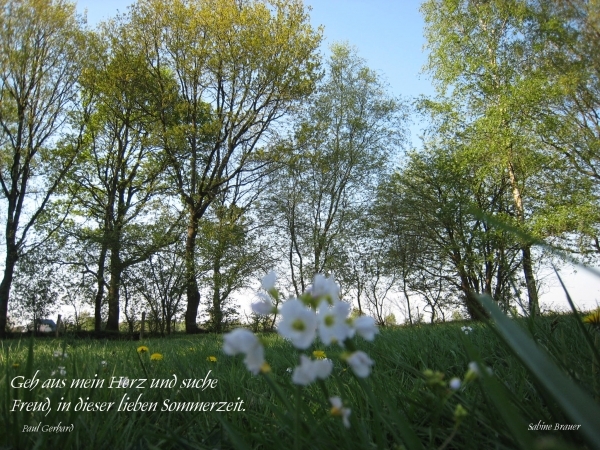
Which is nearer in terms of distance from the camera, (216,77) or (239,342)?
(239,342)

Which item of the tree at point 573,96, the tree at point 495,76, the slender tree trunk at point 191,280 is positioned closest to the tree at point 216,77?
the slender tree trunk at point 191,280

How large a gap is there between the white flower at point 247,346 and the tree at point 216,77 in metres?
15.0

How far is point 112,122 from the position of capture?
17.8 metres

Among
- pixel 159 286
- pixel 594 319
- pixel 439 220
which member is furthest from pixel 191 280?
pixel 594 319

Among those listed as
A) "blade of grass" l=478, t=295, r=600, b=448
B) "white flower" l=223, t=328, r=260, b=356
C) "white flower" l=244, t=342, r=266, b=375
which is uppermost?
"white flower" l=223, t=328, r=260, b=356

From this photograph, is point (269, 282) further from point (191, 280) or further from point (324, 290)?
point (191, 280)

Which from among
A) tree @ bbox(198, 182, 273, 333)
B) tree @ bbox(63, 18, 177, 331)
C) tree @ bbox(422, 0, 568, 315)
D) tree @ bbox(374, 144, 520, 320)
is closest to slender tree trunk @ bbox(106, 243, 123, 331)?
tree @ bbox(63, 18, 177, 331)

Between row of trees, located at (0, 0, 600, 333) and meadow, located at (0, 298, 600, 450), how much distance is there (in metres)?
12.8

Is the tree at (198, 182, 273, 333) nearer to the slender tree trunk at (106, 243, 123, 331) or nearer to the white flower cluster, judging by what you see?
the slender tree trunk at (106, 243, 123, 331)

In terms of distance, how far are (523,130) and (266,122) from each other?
9.22 m

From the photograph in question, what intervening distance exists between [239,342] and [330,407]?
0.64 m

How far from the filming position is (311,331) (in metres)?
0.43

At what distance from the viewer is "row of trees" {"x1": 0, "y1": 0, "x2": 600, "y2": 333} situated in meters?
14.3

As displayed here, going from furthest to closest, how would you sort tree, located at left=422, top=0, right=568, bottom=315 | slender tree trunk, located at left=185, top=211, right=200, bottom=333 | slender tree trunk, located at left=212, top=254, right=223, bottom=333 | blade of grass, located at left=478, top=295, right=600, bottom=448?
slender tree trunk, located at left=212, top=254, right=223, bottom=333, slender tree trunk, located at left=185, top=211, right=200, bottom=333, tree, located at left=422, top=0, right=568, bottom=315, blade of grass, located at left=478, top=295, right=600, bottom=448
